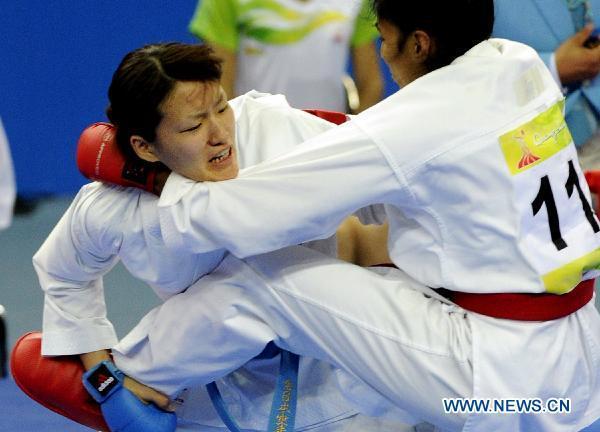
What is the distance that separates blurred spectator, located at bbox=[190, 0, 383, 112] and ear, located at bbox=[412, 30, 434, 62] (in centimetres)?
150

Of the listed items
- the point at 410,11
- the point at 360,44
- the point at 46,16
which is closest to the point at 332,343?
the point at 410,11

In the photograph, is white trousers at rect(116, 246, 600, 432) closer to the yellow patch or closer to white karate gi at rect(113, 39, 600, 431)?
white karate gi at rect(113, 39, 600, 431)

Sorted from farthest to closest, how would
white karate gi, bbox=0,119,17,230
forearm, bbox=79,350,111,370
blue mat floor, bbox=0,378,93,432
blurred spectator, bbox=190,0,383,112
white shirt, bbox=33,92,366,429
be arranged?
blurred spectator, bbox=190,0,383,112 → blue mat floor, bbox=0,378,93,432 → white karate gi, bbox=0,119,17,230 → forearm, bbox=79,350,111,370 → white shirt, bbox=33,92,366,429

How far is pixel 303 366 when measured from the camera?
2816 millimetres

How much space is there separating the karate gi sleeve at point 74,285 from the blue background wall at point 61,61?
11.2ft

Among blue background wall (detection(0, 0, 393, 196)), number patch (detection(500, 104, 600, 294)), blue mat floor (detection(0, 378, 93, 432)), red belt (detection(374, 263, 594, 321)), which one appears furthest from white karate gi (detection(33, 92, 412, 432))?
blue background wall (detection(0, 0, 393, 196))

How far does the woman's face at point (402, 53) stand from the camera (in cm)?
249

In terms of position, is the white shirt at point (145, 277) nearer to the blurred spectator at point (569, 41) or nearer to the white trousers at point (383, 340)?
the white trousers at point (383, 340)

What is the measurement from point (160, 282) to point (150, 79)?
1.70 ft

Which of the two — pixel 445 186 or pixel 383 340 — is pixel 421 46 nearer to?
pixel 445 186

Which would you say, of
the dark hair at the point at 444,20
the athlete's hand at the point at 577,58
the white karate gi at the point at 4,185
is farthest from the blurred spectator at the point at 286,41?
the dark hair at the point at 444,20

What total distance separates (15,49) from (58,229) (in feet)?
11.9

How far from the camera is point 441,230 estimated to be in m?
2.42

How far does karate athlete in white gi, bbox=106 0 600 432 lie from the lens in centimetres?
236
